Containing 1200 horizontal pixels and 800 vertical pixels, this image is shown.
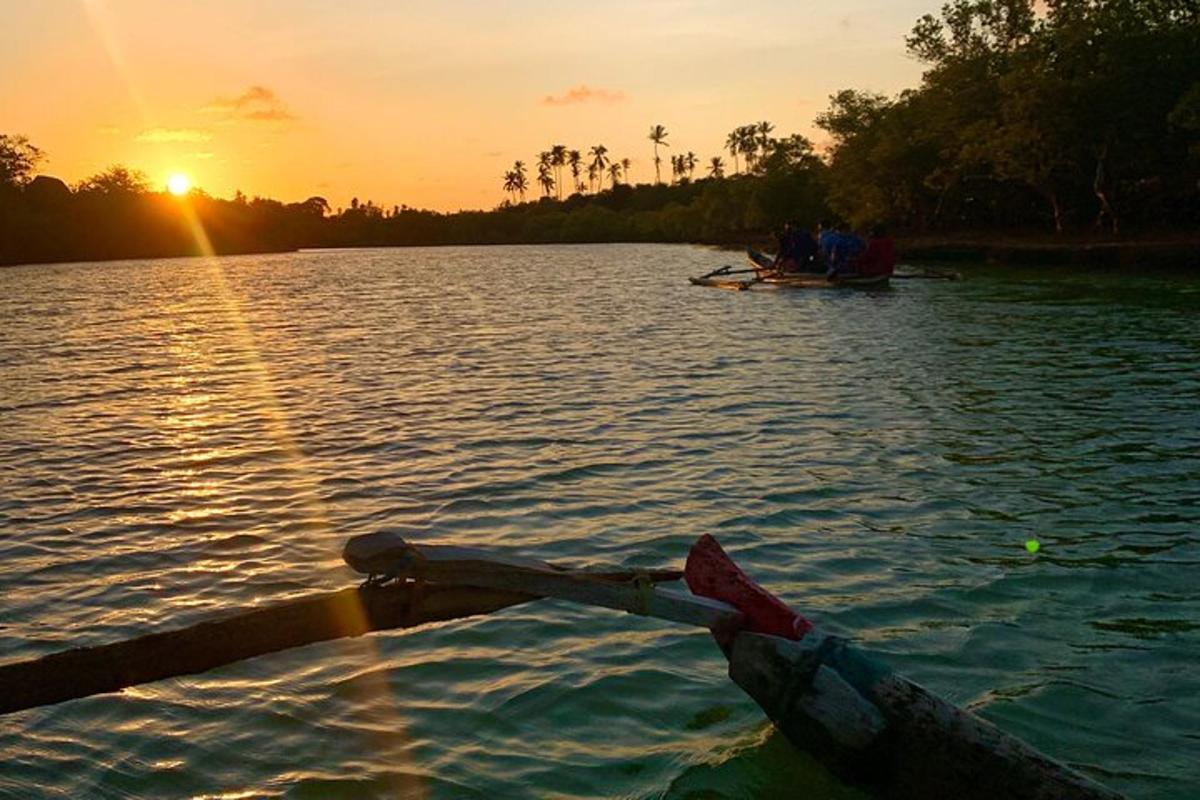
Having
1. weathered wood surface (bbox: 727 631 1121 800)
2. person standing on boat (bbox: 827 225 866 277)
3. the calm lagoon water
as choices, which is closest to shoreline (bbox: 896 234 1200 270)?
person standing on boat (bbox: 827 225 866 277)

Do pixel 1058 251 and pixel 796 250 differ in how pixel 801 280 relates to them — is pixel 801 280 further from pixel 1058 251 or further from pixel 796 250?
pixel 1058 251

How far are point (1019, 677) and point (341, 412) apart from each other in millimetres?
11510

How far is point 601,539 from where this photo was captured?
8.41m

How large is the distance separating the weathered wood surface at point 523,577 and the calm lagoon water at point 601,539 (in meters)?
0.99

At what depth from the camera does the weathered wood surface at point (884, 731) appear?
12.2 feet

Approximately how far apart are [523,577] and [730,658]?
0.97 metres

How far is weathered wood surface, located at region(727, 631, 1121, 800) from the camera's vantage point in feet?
12.2

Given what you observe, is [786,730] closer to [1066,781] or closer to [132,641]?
[1066,781]

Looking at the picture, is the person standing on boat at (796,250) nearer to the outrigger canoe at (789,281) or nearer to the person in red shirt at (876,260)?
the outrigger canoe at (789,281)

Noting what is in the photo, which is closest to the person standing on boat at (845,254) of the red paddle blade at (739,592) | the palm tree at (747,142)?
the red paddle blade at (739,592)

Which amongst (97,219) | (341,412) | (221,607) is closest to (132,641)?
(221,607)

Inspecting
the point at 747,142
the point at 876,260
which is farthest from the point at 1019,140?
the point at 747,142

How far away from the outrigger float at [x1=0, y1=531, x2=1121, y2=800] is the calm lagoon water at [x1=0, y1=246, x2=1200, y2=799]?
2.42ft

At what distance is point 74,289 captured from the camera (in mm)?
58625
